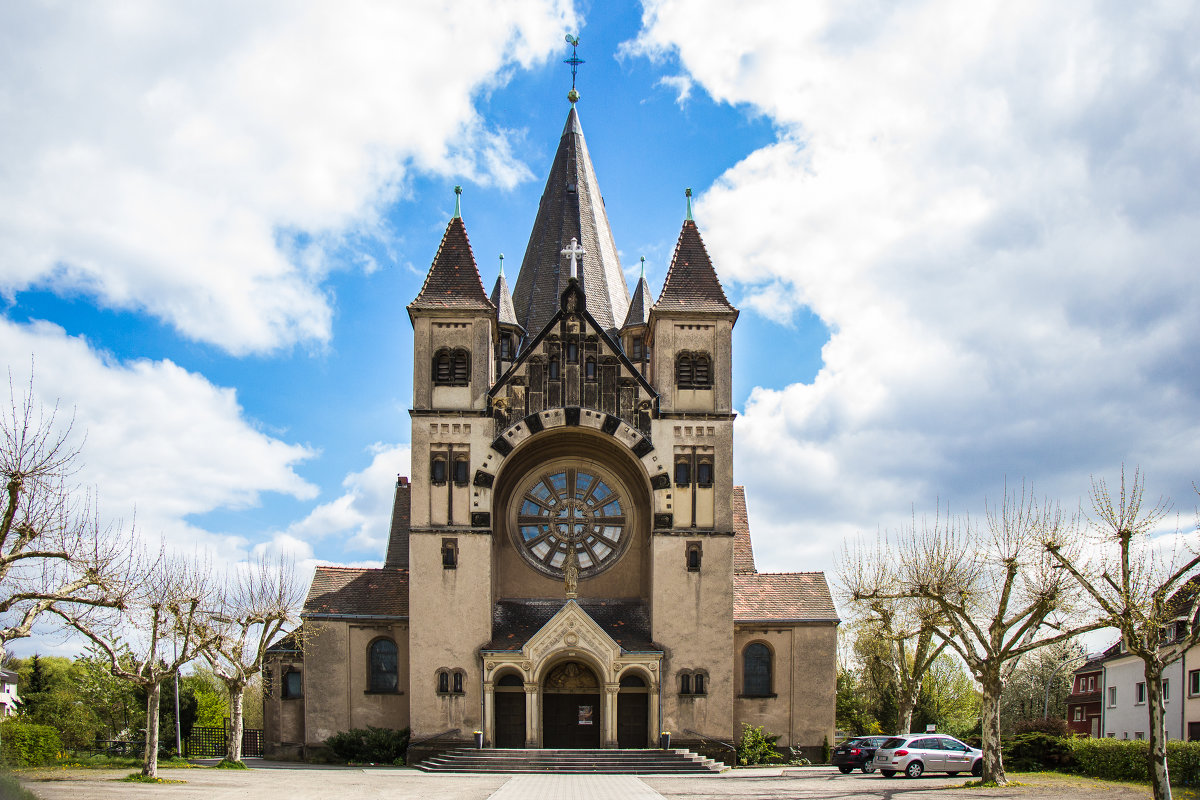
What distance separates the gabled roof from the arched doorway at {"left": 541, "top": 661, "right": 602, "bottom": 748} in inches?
608

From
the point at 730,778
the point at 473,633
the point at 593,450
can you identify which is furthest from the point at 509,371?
the point at 730,778

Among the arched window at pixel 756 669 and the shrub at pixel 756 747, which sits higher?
the arched window at pixel 756 669

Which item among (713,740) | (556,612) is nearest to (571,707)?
(556,612)

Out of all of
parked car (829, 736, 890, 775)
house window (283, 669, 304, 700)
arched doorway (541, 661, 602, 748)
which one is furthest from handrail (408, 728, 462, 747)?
parked car (829, 736, 890, 775)

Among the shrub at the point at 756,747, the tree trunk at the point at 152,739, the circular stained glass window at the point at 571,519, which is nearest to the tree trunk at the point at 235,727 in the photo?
the tree trunk at the point at 152,739

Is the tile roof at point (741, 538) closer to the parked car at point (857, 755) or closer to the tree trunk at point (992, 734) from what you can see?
the parked car at point (857, 755)

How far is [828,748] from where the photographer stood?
1494 inches

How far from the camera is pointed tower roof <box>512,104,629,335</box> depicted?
4584cm

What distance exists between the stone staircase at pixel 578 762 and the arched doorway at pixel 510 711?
2365 mm

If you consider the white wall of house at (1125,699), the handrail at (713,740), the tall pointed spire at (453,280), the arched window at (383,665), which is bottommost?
the white wall of house at (1125,699)

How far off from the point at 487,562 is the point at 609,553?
16.3 feet

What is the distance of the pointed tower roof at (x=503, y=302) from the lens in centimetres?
4559

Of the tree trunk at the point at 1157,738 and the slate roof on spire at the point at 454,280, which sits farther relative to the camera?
the slate roof on spire at the point at 454,280

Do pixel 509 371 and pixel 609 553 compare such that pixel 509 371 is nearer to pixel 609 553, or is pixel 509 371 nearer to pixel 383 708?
pixel 609 553
